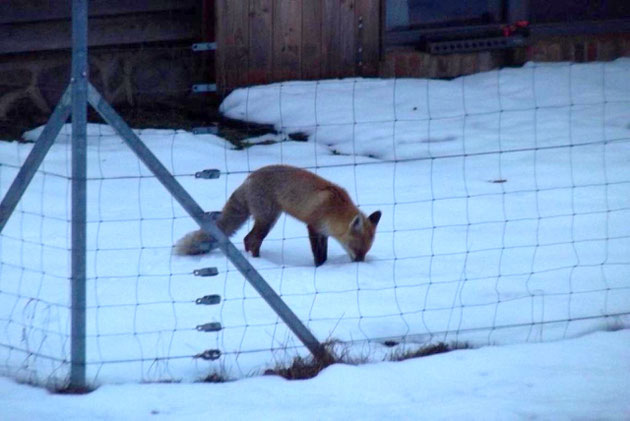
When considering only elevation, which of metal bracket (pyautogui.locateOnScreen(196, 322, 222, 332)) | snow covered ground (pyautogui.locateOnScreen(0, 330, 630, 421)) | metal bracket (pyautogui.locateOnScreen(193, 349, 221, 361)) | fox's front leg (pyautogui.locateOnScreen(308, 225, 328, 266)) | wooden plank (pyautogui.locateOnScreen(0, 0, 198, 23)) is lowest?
snow covered ground (pyautogui.locateOnScreen(0, 330, 630, 421))

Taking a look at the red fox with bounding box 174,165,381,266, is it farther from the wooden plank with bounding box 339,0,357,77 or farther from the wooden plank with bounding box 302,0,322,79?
the wooden plank with bounding box 339,0,357,77

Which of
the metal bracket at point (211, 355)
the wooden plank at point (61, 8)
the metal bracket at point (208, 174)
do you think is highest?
the wooden plank at point (61, 8)

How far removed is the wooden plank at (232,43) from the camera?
39.4 feet

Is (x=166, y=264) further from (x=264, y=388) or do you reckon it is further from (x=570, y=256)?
(x=570, y=256)

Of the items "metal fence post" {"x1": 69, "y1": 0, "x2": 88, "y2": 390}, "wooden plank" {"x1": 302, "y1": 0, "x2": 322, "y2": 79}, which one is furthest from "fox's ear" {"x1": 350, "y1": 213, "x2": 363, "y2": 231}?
"wooden plank" {"x1": 302, "y1": 0, "x2": 322, "y2": 79}

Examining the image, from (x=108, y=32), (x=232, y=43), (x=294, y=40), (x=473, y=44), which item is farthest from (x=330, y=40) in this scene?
(x=108, y=32)

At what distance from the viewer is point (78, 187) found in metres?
5.00

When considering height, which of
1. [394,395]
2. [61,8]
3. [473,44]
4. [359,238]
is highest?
[61,8]

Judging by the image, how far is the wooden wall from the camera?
12125 mm

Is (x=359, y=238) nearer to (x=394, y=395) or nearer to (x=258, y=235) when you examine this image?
(x=258, y=235)

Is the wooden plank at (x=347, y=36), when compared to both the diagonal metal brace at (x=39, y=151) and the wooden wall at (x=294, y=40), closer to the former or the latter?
the wooden wall at (x=294, y=40)

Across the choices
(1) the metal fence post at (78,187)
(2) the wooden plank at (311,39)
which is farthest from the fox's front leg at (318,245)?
(2) the wooden plank at (311,39)

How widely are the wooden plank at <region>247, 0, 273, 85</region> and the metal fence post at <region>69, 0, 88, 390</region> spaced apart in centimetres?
734

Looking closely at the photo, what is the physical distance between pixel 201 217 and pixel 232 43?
7107mm
